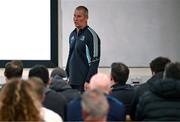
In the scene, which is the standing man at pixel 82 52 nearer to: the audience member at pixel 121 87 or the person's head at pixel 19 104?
the audience member at pixel 121 87

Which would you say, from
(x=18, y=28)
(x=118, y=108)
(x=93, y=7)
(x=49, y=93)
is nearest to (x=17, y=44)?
(x=18, y=28)

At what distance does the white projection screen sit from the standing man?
53.2 inches

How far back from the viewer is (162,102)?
12.2ft

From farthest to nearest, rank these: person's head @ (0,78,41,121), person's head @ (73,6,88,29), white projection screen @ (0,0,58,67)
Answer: white projection screen @ (0,0,58,67) → person's head @ (73,6,88,29) → person's head @ (0,78,41,121)

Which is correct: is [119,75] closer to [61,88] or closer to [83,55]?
[61,88]

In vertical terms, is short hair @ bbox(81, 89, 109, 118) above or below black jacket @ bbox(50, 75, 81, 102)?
above

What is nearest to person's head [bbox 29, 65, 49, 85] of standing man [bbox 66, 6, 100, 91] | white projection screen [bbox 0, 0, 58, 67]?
standing man [bbox 66, 6, 100, 91]

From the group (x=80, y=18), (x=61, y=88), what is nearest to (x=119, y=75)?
(x=61, y=88)

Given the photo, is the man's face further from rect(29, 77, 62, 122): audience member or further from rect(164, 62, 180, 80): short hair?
rect(29, 77, 62, 122): audience member

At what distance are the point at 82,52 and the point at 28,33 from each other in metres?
1.73

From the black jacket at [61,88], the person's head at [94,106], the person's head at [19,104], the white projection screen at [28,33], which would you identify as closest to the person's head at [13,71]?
the black jacket at [61,88]

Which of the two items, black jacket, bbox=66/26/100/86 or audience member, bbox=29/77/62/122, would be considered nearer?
audience member, bbox=29/77/62/122

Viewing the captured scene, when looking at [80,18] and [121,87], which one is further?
[80,18]

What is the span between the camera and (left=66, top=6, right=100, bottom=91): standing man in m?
5.62
